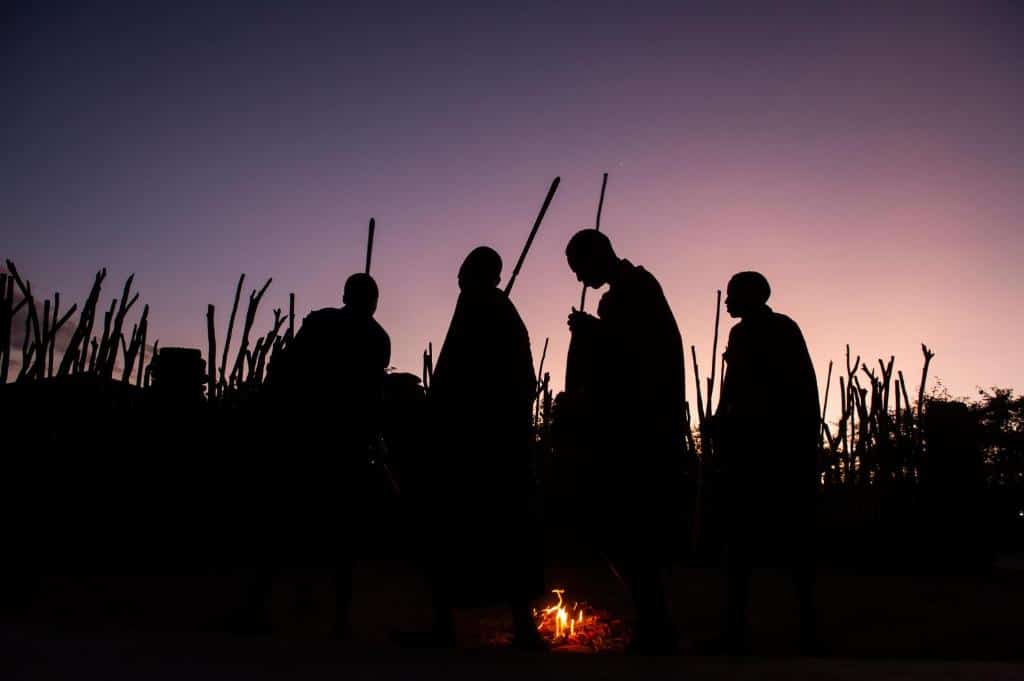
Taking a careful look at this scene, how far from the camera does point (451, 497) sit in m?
2.83

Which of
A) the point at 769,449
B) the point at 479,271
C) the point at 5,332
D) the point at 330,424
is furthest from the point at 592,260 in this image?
the point at 5,332

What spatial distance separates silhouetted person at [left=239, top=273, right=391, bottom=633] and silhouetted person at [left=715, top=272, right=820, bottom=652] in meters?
1.57

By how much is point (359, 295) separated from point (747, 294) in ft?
5.81

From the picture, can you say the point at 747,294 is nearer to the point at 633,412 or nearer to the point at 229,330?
the point at 633,412

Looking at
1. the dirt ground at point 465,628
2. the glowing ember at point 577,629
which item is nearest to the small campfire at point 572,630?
the glowing ember at point 577,629

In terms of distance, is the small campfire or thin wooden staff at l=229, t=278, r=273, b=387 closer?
the small campfire

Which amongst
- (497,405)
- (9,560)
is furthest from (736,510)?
(9,560)

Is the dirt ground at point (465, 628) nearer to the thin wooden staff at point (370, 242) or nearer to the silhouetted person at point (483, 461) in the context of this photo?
the silhouetted person at point (483, 461)

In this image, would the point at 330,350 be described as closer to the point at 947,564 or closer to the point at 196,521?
the point at 196,521

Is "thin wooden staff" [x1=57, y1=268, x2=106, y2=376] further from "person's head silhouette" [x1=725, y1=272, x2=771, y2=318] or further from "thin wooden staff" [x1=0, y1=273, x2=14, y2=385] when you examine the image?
"person's head silhouette" [x1=725, y1=272, x2=771, y2=318]

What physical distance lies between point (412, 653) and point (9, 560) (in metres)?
2.77

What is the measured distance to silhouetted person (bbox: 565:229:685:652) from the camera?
2.70 meters

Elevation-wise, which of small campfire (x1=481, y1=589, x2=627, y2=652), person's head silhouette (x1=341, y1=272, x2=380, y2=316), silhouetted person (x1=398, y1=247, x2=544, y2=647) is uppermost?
person's head silhouette (x1=341, y1=272, x2=380, y2=316)

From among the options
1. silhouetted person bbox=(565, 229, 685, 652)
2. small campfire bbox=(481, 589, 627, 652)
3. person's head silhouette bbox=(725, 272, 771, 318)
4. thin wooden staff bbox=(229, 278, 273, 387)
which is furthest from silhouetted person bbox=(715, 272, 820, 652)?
thin wooden staff bbox=(229, 278, 273, 387)
